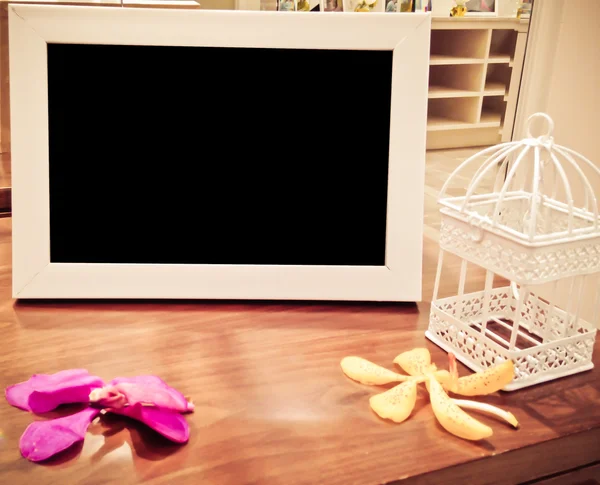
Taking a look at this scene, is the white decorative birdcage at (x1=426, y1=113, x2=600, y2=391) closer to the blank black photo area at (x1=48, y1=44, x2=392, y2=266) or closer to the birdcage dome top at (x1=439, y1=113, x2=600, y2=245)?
the birdcage dome top at (x1=439, y1=113, x2=600, y2=245)

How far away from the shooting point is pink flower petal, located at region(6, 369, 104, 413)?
0.51 metres

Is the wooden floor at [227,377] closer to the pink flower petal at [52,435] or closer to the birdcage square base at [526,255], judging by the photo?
the pink flower petal at [52,435]

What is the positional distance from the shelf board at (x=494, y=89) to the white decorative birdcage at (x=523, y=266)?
1.69 feet

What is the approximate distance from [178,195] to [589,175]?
577mm

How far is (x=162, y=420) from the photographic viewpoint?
18.9 inches

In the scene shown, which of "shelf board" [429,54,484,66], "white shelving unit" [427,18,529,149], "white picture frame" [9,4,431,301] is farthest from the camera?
"shelf board" [429,54,484,66]

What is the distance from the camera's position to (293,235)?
695 millimetres

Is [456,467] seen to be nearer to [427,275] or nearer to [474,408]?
[474,408]

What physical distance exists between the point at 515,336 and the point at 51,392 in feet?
1.37

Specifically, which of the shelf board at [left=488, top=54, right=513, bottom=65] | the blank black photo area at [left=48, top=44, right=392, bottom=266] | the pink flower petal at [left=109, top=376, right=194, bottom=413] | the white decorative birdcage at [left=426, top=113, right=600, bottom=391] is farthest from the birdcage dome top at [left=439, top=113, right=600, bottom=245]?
the shelf board at [left=488, top=54, right=513, bottom=65]

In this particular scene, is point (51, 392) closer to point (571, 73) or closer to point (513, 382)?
point (513, 382)

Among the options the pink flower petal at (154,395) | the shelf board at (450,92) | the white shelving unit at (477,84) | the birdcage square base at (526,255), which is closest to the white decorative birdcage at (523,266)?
the birdcage square base at (526,255)

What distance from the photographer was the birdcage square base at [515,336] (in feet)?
1.85

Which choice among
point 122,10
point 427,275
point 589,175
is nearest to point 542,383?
point 427,275
